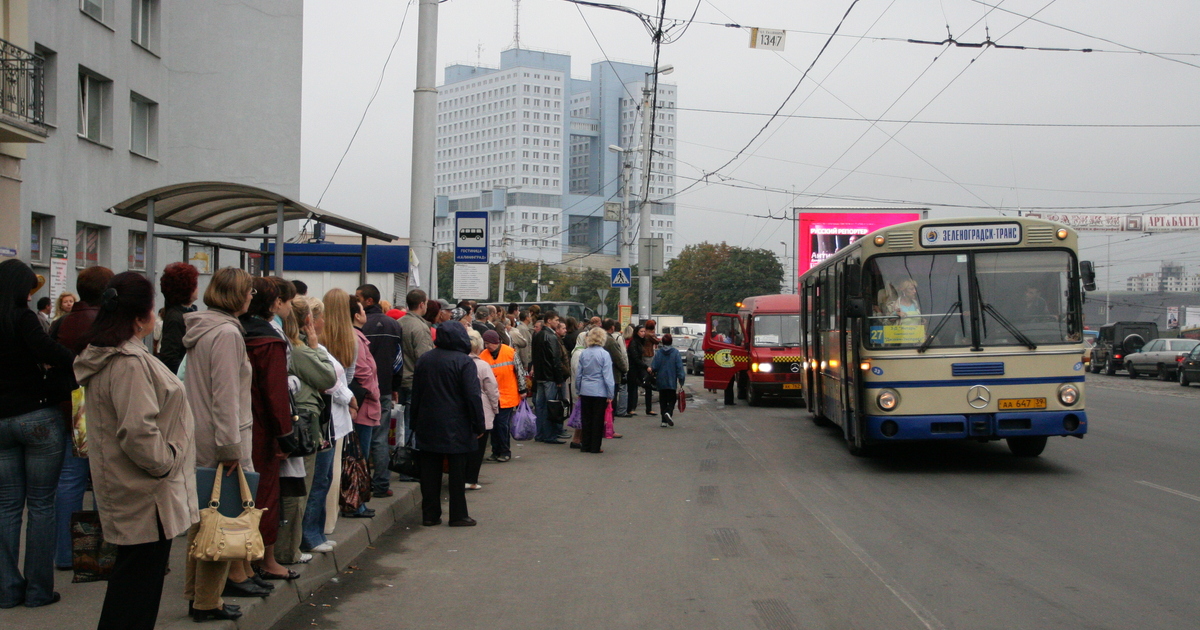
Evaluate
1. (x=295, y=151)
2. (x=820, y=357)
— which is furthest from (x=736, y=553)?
(x=295, y=151)

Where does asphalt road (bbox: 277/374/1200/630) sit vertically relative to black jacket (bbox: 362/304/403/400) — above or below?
below

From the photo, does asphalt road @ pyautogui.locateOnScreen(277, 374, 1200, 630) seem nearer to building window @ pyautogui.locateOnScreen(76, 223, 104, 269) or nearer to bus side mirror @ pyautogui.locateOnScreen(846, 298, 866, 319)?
bus side mirror @ pyautogui.locateOnScreen(846, 298, 866, 319)

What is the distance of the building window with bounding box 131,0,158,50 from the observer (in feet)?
73.6

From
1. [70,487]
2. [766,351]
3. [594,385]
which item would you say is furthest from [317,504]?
[766,351]

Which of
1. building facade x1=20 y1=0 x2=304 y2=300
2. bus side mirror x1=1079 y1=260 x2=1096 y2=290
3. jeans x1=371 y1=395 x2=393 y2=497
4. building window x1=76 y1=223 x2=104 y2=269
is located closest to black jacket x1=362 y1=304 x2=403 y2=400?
jeans x1=371 y1=395 x2=393 y2=497

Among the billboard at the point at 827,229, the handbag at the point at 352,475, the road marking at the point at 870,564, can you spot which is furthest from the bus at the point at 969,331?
the billboard at the point at 827,229

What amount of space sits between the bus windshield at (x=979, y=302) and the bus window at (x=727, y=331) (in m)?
12.1

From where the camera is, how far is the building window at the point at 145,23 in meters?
22.4

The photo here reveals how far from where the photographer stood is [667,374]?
1823cm

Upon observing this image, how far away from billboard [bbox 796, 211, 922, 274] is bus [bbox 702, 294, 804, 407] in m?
8.35

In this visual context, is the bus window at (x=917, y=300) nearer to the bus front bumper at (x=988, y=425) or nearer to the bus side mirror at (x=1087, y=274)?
the bus front bumper at (x=988, y=425)

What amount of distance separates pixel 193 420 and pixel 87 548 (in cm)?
136

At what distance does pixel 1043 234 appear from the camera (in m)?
11.4

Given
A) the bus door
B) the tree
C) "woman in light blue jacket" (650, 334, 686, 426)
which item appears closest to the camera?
"woman in light blue jacket" (650, 334, 686, 426)
